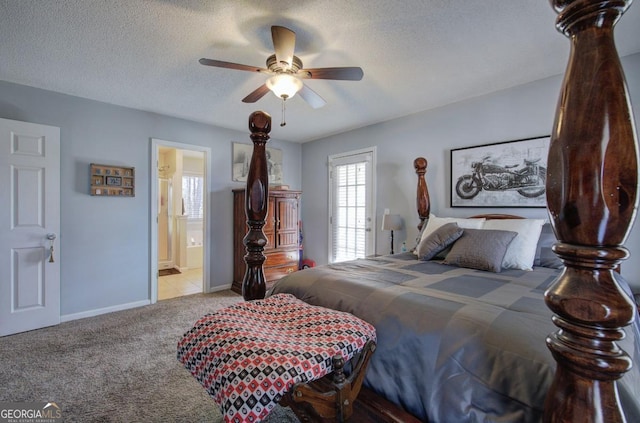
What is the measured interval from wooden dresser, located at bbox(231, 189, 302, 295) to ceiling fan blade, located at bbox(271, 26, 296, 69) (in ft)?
7.64

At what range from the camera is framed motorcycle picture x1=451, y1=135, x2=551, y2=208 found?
2.65 m

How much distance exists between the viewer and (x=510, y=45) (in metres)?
2.10

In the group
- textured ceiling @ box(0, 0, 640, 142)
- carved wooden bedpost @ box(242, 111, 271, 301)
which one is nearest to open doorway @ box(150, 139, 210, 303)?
textured ceiling @ box(0, 0, 640, 142)

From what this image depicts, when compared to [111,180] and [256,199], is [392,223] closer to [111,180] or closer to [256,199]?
[256,199]

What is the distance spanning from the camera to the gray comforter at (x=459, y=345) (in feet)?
2.95

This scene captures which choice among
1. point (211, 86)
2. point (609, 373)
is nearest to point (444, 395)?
point (609, 373)

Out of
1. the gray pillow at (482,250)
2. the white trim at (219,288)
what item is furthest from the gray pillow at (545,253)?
the white trim at (219,288)

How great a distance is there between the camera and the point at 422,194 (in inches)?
128

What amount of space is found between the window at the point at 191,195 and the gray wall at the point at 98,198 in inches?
89.0

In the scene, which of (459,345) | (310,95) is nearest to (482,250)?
(459,345)

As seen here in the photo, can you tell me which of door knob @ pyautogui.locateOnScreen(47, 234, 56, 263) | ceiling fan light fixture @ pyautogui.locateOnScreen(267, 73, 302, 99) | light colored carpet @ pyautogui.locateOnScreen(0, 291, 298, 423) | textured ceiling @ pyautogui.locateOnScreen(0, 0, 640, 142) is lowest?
light colored carpet @ pyautogui.locateOnScreen(0, 291, 298, 423)

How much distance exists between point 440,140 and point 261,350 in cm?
314

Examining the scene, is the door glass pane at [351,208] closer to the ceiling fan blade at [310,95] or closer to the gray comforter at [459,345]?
the ceiling fan blade at [310,95]

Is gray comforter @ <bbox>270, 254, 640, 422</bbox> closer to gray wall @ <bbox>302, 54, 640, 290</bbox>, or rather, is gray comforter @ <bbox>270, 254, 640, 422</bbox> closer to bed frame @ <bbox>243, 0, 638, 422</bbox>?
bed frame @ <bbox>243, 0, 638, 422</bbox>
